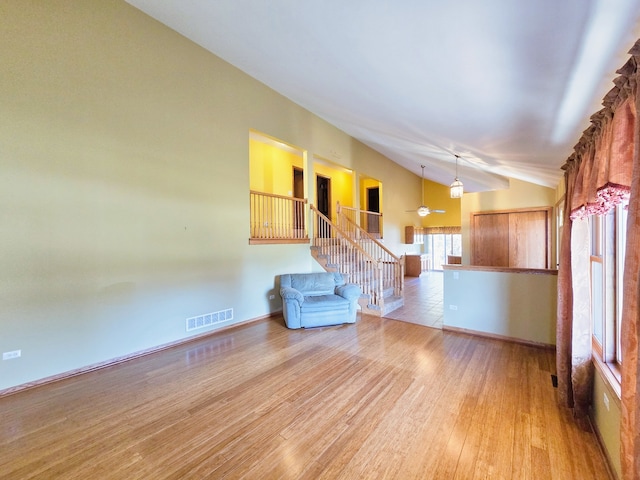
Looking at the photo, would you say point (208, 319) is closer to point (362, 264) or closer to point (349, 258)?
point (362, 264)

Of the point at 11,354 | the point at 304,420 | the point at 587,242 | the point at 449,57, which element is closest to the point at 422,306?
the point at 587,242

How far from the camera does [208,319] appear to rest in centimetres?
428

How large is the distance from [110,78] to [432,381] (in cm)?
513

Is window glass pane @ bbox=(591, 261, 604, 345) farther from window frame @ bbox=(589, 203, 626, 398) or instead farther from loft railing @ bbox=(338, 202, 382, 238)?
loft railing @ bbox=(338, 202, 382, 238)

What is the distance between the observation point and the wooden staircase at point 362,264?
536 cm

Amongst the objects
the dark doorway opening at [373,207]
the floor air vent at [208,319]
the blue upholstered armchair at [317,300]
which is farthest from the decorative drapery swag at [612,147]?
the dark doorway opening at [373,207]

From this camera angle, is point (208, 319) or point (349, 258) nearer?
point (208, 319)

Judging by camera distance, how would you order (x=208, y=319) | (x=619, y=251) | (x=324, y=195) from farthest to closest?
(x=324, y=195), (x=208, y=319), (x=619, y=251)

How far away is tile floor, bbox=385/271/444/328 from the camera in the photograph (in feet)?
16.1

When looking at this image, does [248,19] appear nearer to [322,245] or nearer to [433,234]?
[322,245]

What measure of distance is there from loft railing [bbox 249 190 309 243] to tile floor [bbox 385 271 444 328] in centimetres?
259

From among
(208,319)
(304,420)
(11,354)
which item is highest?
(11,354)

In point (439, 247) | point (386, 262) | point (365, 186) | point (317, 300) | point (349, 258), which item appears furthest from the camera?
point (439, 247)

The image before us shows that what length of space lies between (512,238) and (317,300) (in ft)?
13.5
